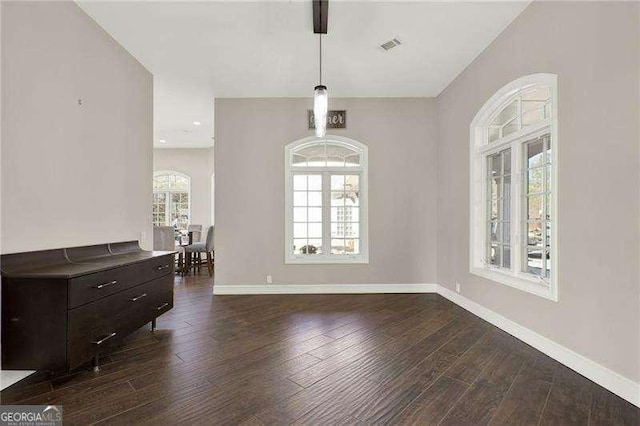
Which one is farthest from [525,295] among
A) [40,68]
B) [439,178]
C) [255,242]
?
[40,68]

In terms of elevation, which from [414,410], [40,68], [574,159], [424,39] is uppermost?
[424,39]

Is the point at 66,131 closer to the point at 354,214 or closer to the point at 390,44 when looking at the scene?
the point at 390,44

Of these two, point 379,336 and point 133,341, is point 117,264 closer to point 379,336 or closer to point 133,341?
point 133,341

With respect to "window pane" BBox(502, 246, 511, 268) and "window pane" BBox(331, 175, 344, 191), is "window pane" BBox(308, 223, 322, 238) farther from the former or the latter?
"window pane" BBox(502, 246, 511, 268)

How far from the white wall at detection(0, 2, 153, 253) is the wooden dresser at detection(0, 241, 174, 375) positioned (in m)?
0.19

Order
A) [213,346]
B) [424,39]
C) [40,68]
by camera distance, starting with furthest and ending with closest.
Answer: [424,39], [213,346], [40,68]

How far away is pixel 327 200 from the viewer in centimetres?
513

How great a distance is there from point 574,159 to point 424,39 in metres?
1.97

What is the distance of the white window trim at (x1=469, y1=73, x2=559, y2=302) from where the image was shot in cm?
265

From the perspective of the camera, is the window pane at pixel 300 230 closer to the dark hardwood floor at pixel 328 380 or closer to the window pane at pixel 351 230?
the window pane at pixel 351 230

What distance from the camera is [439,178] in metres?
4.96

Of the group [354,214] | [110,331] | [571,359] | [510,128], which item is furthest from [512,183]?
[110,331]

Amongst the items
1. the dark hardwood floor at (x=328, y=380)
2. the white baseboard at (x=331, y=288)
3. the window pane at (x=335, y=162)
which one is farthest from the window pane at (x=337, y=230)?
the dark hardwood floor at (x=328, y=380)

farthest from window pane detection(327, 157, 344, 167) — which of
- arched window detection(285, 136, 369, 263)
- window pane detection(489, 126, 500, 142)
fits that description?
window pane detection(489, 126, 500, 142)
